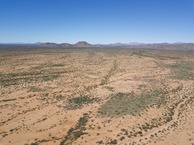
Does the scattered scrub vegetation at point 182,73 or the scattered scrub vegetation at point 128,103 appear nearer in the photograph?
the scattered scrub vegetation at point 128,103

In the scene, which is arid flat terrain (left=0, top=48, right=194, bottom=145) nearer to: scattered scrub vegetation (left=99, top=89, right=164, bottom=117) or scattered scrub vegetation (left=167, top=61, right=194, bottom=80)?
scattered scrub vegetation (left=99, top=89, right=164, bottom=117)

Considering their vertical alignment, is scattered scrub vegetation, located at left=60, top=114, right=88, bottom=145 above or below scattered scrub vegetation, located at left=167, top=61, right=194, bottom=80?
below

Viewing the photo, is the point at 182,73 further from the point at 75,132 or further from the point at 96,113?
the point at 75,132

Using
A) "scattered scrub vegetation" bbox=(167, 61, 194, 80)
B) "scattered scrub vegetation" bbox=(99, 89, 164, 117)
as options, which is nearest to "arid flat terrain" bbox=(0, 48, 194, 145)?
"scattered scrub vegetation" bbox=(99, 89, 164, 117)

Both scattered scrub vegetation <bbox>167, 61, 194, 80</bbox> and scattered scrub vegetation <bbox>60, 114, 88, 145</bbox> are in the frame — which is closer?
scattered scrub vegetation <bbox>60, 114, 88, 145</bbox>

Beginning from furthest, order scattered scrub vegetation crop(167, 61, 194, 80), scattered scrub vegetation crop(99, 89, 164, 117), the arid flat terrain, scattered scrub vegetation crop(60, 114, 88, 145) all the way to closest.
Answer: scattered scrub vegetation crop(167, 61, 194, 80), scattered scrub vegetation crop(99, 89, 164, 117), the arid flat terrain, scattered scrub vegetation crop(60, 114, 88, 145)

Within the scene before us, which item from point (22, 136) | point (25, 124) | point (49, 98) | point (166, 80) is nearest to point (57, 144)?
point (22, 136)

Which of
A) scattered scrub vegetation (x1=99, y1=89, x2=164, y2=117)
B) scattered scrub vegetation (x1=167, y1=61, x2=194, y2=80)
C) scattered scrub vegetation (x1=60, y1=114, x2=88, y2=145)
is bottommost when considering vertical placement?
scattered scrub vegetation (x1=60, y1=114, x2=88, y2=145)

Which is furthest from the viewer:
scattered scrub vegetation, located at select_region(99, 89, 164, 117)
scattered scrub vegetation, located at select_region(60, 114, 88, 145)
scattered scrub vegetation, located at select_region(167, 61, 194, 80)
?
scattered scrub vegetation, located at select_region(167, 61, 194, 80)

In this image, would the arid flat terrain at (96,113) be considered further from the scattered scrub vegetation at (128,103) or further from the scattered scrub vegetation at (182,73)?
the scattered scrub vegetation at (182,73)

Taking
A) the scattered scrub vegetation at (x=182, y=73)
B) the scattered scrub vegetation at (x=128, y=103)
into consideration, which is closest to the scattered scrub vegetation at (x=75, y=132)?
the scattered scrub vegetation at (x=128, y=103)

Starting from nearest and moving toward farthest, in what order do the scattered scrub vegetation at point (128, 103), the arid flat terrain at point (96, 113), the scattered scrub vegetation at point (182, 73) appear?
the arid flat terrain at point (96, 113), the scattered scrub vegetation at point (128, 103), the scattered scrub vegetation at point (182, 73)
